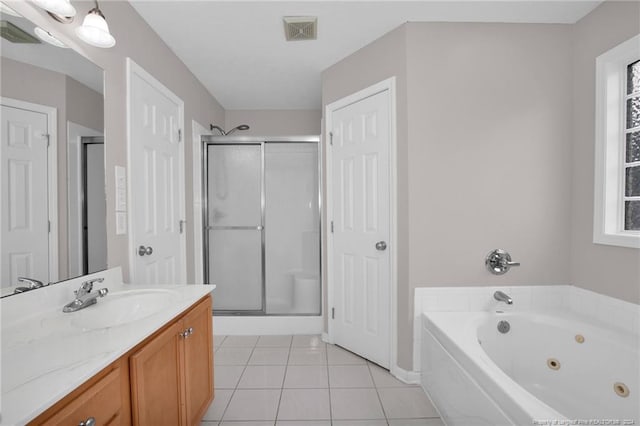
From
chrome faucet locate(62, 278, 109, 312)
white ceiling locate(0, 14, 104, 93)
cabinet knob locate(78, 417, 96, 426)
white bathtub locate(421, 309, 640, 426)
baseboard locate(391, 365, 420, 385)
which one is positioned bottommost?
baseboard locate(391, 365, 420, 385)

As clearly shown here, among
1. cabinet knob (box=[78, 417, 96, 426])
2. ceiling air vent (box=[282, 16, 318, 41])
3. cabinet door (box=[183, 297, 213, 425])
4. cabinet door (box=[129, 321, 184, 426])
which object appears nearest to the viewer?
cabinet knob (box=[78, 417, 96, 426])

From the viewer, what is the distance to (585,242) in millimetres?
1820

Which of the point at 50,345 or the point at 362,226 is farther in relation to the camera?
the point at 362,226

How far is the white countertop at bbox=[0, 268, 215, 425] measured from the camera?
24.7 inches

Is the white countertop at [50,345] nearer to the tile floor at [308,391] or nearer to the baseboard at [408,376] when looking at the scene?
the tile floor at [308,391]

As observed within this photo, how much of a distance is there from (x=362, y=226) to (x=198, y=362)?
1384 millimetres

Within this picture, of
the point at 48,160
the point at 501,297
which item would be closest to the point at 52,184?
the point at 48,160

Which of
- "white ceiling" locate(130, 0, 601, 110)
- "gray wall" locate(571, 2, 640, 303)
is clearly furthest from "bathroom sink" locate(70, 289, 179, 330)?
"gray wall" locate(571, 2, 640, 303)

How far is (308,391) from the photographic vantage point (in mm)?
1869

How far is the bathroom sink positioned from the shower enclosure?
146cm

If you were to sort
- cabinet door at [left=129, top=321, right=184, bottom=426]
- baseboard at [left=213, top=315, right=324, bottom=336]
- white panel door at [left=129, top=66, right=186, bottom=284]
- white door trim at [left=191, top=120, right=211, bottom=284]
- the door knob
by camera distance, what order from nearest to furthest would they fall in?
cabinet door at [left=129, top=321, right=184, bottom=426], white panel door at [left=129, top=66, right=186, bottom=284], the door knob, white door trim at [left=191, top=120, right=211, bottom=284], baseboard at [left=213, top=315, right=324, bottom=336]

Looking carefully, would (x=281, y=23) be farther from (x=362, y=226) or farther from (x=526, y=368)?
(x=526, y=368)

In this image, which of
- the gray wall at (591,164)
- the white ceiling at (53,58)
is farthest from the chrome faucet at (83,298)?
the gray wall at (591,164)

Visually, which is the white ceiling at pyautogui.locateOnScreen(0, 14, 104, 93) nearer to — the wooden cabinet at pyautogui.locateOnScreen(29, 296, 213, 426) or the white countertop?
the white countertop
